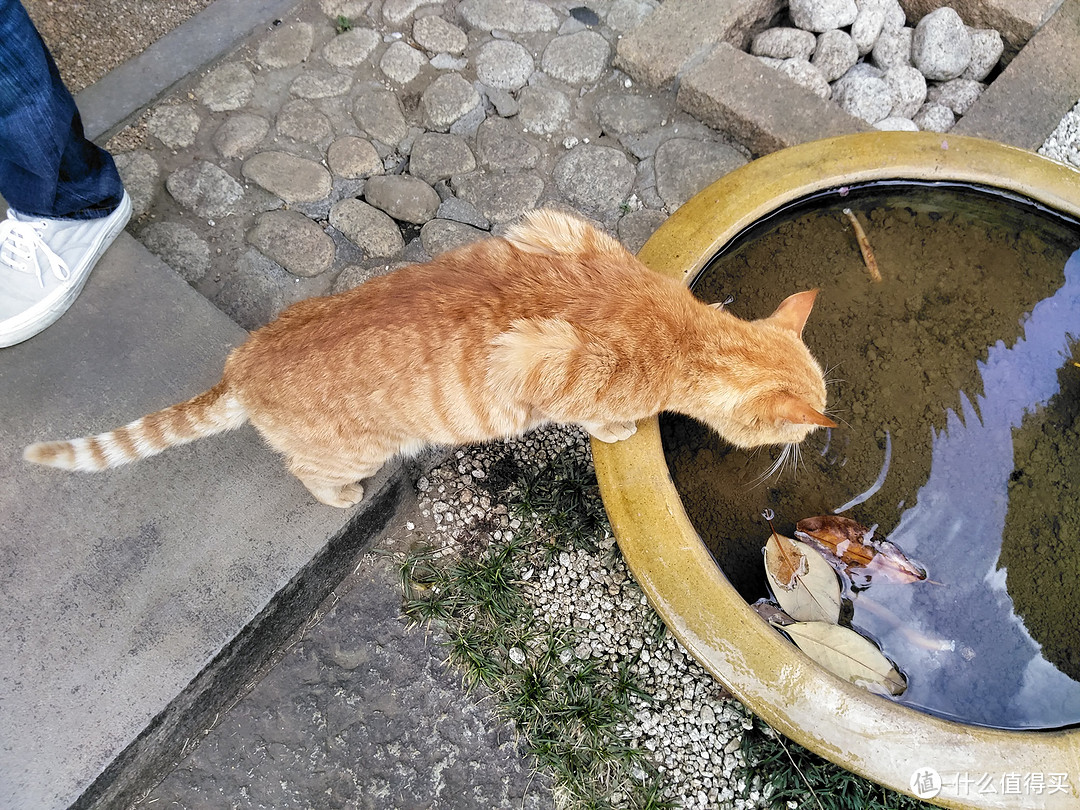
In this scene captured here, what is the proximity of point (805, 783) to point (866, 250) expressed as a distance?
2015mm

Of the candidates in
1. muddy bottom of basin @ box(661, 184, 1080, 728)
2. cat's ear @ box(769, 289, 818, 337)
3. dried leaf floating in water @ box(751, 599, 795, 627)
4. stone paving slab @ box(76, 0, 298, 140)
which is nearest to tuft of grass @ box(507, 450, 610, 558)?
muddy bottom of basin @ box(661, 184, 1080, 728)

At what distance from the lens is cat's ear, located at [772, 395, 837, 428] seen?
187 cm

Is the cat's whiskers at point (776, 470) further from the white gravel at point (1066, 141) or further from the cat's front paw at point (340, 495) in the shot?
the white gravel at point (1066, 141)

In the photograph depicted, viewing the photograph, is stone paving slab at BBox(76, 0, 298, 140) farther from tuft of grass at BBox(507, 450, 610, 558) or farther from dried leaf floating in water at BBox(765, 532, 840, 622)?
dried leaf floating in water at BBox(765, 532, 840, 622)

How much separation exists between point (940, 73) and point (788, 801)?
3775 millimetres

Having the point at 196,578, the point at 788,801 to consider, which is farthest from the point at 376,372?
the point at 788,801

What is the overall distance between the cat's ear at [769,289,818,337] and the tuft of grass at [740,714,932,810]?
1.54m

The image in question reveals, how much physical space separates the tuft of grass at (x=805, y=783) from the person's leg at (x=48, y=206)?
10.8 ft

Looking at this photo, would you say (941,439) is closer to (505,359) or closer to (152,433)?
(505,359)

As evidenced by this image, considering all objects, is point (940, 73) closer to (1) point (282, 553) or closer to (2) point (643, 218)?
(2) point (643, 218)

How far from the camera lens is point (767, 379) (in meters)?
2.17

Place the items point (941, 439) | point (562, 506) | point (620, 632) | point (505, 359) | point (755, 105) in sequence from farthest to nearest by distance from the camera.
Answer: point (755, 105)
point (562, 506)
point (620, 632)
point (941, 439)
point (505, 359)

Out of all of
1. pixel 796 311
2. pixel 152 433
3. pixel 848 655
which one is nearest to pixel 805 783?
pixel 848 655

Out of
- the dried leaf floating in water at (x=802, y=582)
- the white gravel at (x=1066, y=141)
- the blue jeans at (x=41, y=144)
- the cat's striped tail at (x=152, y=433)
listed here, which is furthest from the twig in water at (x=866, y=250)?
the blue jeans at (x=41, y=144)
